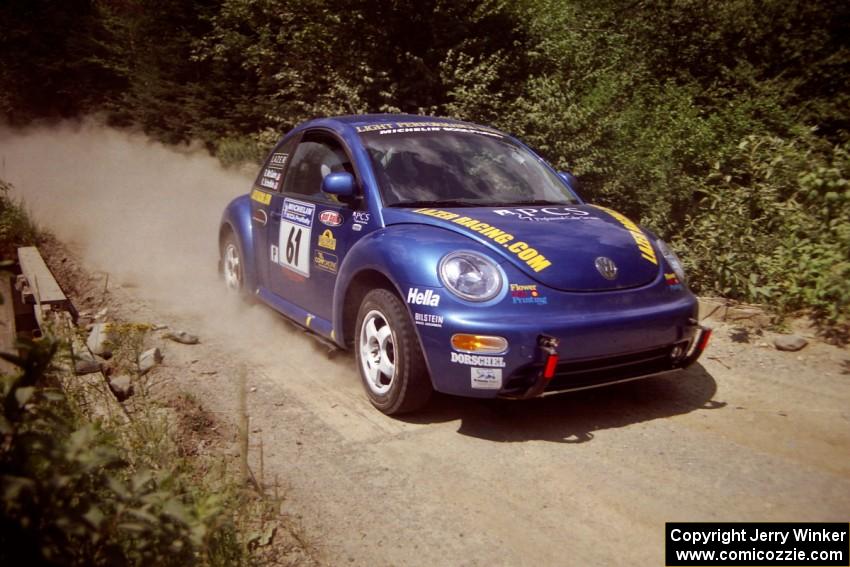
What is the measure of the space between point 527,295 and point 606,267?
1.72 ft

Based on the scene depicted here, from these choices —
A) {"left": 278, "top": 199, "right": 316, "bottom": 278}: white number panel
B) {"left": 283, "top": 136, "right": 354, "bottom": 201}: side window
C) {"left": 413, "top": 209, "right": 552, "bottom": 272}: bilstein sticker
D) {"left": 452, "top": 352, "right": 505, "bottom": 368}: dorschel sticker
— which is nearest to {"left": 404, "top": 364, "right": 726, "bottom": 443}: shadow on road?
{"left": 452, "top": 352, "right": 505, "bottom": 368}: dorschel sticker

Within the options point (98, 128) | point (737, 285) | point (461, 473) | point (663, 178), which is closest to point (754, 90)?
point (663, 178)

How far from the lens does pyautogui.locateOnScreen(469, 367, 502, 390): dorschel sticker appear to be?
3.71m

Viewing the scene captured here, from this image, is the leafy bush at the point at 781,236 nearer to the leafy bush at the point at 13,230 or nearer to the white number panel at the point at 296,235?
the white number panel at the point at 296,235

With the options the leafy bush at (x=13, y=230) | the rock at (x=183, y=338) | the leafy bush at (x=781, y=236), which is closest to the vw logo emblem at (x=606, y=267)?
the leafy bush at (x=781, y=236)

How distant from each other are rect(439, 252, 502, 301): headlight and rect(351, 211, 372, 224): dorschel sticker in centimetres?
83

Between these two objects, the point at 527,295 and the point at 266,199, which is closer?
the point at 527,295

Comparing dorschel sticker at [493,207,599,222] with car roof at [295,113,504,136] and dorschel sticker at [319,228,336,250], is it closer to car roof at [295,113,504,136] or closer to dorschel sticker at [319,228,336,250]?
dorschel sticker at [319,228,336,250]

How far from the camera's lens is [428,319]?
3.83 m

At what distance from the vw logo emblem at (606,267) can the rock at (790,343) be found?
2.07 meters

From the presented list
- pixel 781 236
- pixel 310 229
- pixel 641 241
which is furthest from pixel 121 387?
pixel 781 236

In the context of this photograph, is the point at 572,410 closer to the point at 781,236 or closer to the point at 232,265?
the point at 781,236

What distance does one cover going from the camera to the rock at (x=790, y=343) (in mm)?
5281

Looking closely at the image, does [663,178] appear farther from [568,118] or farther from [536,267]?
[536,267]
